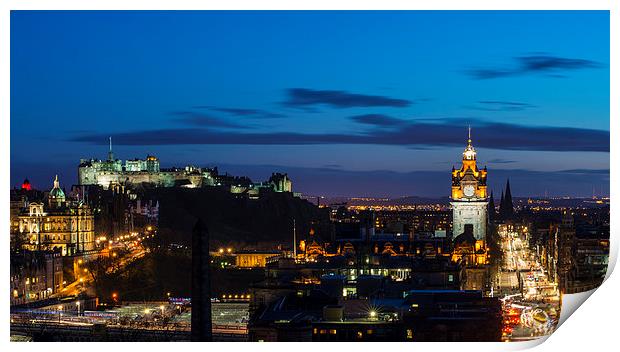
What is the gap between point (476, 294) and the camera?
3472 centimetres

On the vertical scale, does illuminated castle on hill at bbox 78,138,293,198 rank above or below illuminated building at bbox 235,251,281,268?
above

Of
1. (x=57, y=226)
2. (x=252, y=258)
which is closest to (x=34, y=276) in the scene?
(x=57, y=226)

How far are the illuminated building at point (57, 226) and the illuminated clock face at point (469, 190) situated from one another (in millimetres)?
17107

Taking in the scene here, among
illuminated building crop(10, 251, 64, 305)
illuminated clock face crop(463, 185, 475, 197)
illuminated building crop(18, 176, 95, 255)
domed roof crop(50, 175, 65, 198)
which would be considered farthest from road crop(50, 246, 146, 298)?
illuminated clock face crop(463, 185, 475, 197)

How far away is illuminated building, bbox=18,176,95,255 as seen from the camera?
6203 centimetres

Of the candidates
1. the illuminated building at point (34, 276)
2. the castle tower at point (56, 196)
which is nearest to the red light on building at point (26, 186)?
the castle tower at point (56, 196)

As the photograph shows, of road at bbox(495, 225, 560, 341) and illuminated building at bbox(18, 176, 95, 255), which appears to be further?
illuminated building at bbox(18, 176, 95, 255)

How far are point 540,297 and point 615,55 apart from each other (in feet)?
75.9

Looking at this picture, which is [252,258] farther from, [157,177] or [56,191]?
[157,177]

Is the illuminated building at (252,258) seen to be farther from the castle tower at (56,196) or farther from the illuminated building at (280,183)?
the illuminated building at (280,183)

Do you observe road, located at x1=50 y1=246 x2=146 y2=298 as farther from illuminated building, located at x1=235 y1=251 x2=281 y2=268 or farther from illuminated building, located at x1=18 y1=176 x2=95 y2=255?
illuminated building, located at x1=235 y1=251 x2=281 y2=268
